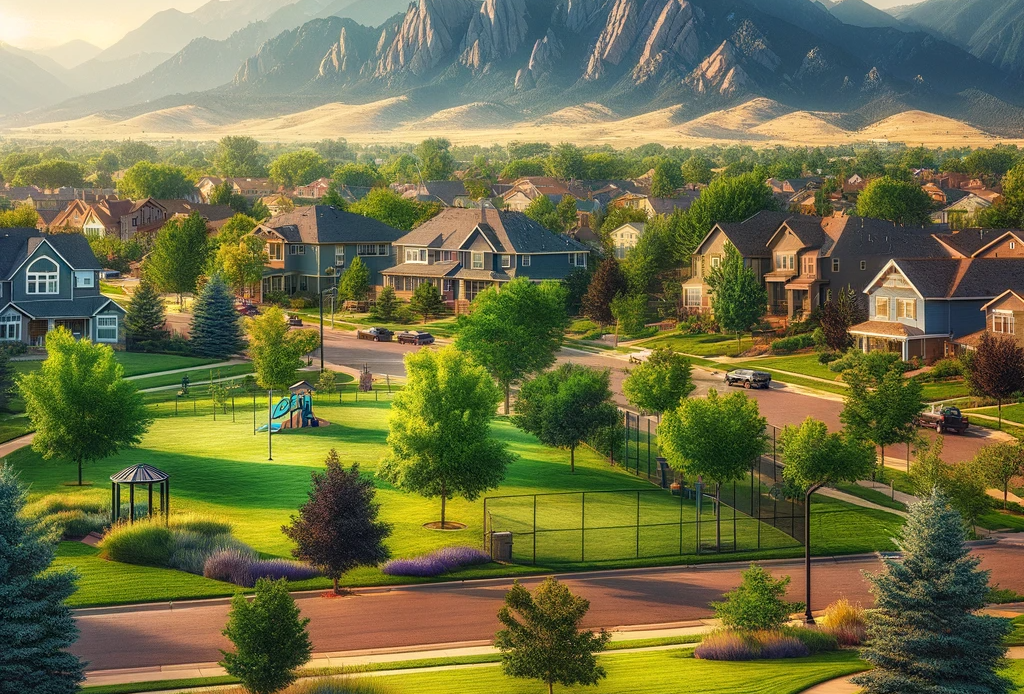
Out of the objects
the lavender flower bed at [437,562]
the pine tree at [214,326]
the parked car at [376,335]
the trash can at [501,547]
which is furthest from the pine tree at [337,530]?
the parked car at [376,335]

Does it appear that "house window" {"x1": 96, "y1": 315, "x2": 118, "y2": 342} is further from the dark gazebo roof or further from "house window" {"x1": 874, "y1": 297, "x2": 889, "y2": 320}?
"house window" {"x1": 874, "y1": 297, "x2": 889, "y2": 320}

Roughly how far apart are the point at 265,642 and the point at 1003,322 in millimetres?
58762

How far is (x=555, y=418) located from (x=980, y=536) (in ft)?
59.7

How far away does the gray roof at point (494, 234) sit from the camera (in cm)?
11200

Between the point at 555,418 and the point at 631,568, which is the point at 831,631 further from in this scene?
the point at 555,418

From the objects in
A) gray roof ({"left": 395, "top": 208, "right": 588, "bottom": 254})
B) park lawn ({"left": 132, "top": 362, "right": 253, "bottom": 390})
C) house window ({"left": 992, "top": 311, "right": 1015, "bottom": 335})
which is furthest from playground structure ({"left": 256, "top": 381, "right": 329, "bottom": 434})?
gray roof ({"left": 395, "top": 208, "right": 588, "bottom": 254})

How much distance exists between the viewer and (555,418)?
55469 mm

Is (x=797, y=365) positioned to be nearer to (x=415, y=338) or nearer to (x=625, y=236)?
(x=415, y=338)

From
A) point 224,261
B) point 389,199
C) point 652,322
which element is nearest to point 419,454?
point 652,322

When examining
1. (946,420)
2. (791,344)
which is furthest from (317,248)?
(946,420)

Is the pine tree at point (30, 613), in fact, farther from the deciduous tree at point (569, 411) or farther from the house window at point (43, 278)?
the house window at point (43, 278)

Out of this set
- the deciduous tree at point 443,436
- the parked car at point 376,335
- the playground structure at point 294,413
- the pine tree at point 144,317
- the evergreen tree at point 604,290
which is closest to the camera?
the deciduous tree at point 443,436

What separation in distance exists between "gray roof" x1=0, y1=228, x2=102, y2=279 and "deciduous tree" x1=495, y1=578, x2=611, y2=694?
6897 centimetres

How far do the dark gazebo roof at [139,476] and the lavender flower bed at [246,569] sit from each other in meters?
5.68
